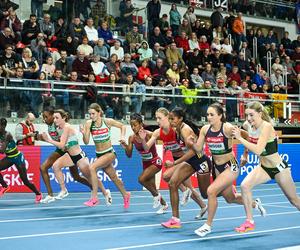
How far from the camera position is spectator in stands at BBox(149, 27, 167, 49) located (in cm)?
2203

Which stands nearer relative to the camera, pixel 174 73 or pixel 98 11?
pixel 174 73

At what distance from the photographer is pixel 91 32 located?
65.6 feet

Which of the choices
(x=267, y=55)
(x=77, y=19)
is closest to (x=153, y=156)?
(x=77, y=19)

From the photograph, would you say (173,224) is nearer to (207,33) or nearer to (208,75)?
(208,75)

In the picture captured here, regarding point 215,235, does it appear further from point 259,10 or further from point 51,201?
point 259,10

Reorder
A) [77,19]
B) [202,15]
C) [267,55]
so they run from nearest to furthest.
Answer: [77,19] → [267,55] → [202,15]

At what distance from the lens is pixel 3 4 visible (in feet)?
61.8

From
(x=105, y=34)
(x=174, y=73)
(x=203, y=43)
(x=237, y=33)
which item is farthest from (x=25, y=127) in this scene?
(x=237, y=33)

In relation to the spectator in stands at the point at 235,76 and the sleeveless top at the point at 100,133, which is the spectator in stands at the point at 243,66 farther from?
the sleeveless top at the point at 100,133

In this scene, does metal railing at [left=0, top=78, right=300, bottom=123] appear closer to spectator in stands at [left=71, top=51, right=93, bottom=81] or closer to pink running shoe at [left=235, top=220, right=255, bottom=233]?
spectator in stands at [left=71, top=51, right=93, bottom=81]

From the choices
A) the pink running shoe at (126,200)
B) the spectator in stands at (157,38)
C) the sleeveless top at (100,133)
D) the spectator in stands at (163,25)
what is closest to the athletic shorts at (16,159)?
the sleeveless top at (100,133)

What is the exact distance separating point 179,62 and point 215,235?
13.2 metres

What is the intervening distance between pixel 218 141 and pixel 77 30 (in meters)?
11.6

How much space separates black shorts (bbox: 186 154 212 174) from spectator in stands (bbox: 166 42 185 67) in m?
11.2
